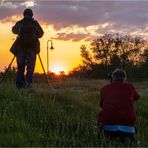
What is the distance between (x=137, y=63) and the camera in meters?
66.0

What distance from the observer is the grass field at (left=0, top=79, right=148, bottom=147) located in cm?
1310

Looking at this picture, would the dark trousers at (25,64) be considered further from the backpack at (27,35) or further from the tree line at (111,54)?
the tree line at (111,54)

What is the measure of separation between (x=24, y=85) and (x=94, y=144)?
19.5ft

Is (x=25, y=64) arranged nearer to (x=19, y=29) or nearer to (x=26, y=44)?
(x=26, y=44)

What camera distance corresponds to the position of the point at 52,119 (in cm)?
1509

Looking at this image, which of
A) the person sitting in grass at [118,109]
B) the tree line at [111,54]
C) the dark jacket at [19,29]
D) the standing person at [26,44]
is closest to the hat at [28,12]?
the standing person at [26,44]

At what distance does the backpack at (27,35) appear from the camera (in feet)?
60.5

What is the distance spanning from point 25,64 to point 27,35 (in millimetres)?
970

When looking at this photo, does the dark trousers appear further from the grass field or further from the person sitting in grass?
the person sitting in grass

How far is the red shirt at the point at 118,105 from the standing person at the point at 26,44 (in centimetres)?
522

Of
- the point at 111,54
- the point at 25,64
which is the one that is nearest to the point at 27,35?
the point at 25,64

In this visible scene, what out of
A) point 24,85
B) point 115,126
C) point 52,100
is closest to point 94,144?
point 115,126

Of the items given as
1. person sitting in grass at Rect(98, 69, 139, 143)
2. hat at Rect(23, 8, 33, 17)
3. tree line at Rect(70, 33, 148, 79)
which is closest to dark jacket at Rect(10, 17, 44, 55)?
hat at Rect(23, 8, 33, 17)

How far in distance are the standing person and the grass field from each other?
51.1 inches
